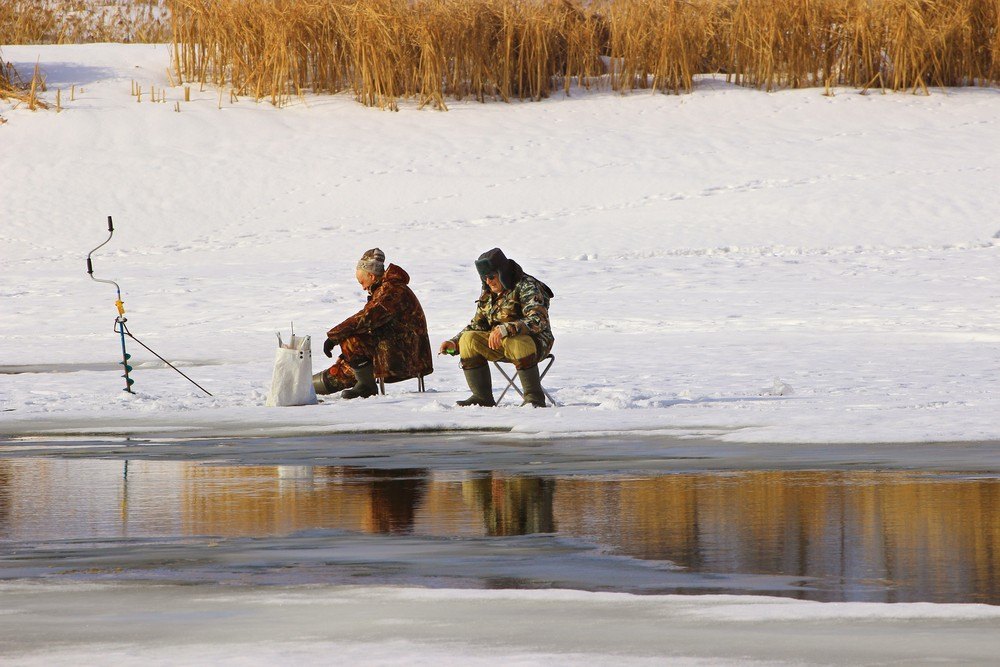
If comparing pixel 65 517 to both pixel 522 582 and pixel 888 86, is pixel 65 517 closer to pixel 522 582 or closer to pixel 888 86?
pixel 522 582

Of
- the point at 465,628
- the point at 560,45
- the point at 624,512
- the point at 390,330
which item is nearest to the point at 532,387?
the point at 390,330

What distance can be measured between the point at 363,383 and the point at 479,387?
1280 mm

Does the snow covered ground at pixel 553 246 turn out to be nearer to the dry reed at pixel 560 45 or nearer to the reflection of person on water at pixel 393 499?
the dry reed at pixel 560 45

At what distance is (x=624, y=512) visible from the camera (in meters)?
6.77

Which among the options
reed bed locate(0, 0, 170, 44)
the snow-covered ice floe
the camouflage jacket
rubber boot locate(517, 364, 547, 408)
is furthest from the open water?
reed bed locate(0, 0, 170, 44)

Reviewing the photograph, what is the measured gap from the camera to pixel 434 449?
948cm

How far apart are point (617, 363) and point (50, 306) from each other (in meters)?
9.61

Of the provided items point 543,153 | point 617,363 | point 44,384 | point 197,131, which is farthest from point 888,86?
point 44,384

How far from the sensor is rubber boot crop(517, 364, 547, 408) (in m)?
11.6

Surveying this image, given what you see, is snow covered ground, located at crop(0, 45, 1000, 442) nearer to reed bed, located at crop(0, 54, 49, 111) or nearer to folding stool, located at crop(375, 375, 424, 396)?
folding stool, located at crop(375, 375, 424, 396)

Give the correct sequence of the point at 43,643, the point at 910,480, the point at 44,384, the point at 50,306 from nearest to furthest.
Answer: the point at 43,643 < the point at 910,480 < the point at 44,384 < the point at 50,306

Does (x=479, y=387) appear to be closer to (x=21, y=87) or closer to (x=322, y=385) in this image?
(x=322, y=385)

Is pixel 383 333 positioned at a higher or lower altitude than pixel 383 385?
higher

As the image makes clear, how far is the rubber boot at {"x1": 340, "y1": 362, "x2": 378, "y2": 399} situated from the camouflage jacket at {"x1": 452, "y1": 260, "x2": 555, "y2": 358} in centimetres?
102
